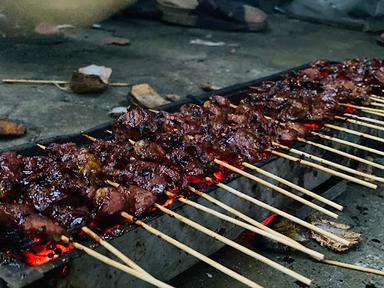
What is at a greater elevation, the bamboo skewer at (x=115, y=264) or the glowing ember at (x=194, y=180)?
the bamboo skewer at (x=115, y=264)

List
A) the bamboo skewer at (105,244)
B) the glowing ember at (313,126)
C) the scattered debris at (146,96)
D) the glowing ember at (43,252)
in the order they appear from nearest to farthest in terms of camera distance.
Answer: the bamboo skewer at (105,244) < the glowing ember at (43,252) < the glowing ember at (313,126) < the scattered debris at (146,96)

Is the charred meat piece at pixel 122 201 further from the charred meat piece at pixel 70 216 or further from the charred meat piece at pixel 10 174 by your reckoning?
the charred meat piece at pixel 10 174

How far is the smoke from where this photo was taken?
29.7ft

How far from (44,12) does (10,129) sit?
4093 millimetres

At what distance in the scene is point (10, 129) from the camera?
597cm

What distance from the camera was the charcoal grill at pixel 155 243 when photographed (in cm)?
267

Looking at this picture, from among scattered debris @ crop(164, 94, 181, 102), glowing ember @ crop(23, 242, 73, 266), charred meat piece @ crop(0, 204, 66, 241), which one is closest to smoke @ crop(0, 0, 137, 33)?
scattered debris @ crop(164, 94, 181, 102)

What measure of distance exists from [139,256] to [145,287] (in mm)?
301

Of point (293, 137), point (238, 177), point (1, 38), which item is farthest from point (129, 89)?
Result: point (238, 177)

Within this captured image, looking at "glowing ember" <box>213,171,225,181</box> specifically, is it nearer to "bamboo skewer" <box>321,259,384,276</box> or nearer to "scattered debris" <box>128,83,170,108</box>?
"bamboo skewer" <box>321,259,384,276</box>

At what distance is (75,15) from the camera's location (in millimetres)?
9812

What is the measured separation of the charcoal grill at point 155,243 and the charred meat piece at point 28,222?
193 mm

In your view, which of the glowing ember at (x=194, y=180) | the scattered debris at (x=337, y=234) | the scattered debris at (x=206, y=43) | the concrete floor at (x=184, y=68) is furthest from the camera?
the scattered debris at (x=206, y=43)

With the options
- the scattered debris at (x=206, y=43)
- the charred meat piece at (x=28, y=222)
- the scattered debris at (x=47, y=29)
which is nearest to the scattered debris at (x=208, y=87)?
the scattered debris at (x=206, y=43)
